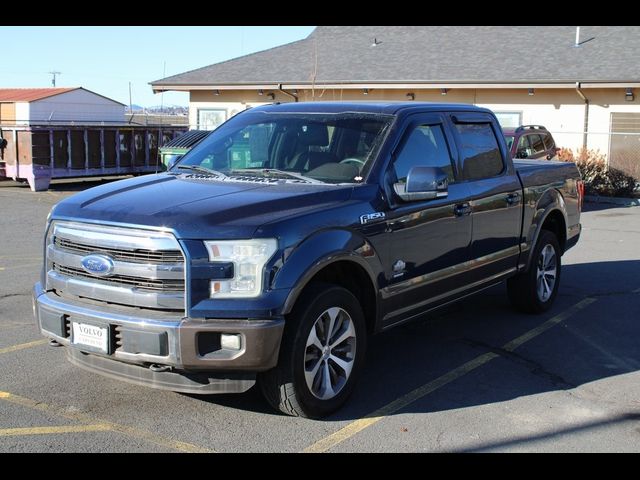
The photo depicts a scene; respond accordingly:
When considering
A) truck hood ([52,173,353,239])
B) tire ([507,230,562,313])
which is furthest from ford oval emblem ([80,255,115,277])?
tire ([507,230,562,313])

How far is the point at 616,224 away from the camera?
1503 centimetres

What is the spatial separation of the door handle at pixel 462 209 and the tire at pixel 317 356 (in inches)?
56.9

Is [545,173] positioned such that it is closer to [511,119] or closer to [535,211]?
[535,211]

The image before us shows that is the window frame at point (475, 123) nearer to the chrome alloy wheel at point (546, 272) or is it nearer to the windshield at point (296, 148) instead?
the windshield at point (296, 148)

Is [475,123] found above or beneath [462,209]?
above

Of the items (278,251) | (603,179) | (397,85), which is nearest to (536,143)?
(603,179)

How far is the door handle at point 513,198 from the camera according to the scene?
6.88 m

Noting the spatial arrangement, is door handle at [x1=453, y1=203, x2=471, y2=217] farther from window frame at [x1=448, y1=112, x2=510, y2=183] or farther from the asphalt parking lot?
the asphalt parking lot

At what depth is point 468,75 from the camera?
2158cm

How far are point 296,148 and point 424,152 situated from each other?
1.00 meters

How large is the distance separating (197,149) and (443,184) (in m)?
2.05

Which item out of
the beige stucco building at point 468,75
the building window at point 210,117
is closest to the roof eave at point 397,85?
the beige stucco building at point 468,75

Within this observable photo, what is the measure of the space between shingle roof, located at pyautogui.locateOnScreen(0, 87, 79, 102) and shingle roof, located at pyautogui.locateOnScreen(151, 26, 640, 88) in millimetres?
12540

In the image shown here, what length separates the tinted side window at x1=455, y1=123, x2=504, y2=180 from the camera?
6.42 m
